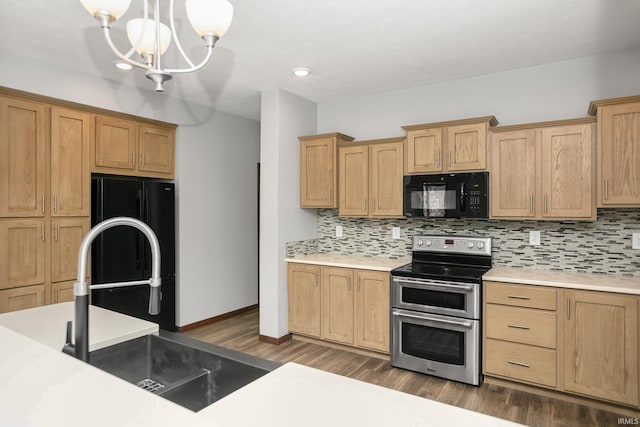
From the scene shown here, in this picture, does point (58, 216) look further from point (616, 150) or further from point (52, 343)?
point (616, 150)

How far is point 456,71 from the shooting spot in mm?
3422

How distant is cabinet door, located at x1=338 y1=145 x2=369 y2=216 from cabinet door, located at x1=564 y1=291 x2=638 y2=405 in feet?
6.14

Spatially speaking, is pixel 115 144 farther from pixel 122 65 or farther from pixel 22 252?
pixel 22 252

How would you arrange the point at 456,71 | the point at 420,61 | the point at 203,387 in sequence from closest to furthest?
the point at 203,387 < the point at 420,61 < the point at 456,71

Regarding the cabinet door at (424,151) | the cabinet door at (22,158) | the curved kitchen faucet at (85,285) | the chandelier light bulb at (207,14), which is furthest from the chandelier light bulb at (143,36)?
the cabinet door at (424,151)

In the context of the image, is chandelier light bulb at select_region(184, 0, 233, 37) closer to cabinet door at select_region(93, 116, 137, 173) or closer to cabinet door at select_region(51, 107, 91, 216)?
cabinet door at select_region(51, 107, 91, 216)

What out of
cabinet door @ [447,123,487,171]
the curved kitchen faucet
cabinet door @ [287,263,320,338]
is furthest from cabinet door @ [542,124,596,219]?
the curved kitchen faucet

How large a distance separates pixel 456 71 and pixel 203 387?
316cm

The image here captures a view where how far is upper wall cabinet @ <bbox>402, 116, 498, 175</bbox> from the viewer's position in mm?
3230

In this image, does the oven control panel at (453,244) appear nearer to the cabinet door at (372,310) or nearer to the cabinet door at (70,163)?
the cabinet door at (372,310)

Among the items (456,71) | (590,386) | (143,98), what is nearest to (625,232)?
(590,386)

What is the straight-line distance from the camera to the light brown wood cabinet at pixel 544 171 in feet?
9.42

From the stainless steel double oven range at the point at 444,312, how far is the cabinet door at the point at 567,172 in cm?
62

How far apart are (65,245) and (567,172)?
405 cm
